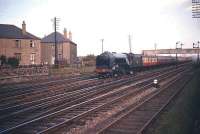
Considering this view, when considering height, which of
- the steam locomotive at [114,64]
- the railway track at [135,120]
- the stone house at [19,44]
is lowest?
the railway track at [135,120]

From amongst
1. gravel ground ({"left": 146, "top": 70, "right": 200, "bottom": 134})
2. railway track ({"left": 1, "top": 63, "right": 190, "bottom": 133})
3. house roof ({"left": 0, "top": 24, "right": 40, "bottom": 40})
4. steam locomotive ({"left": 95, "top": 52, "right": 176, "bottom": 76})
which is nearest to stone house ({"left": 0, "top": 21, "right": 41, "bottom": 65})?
house roof ({"left": 0, "top": 24, "right": 40, "bottom": 40})

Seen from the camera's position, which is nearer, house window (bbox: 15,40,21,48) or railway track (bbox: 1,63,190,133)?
railway track (bbox: 1,63,190,133)

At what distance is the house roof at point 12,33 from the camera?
167 feet

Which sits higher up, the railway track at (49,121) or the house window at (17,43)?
the house window at (17,43)

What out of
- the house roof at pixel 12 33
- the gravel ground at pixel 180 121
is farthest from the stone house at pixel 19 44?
the gravel ground at pixel 180 121

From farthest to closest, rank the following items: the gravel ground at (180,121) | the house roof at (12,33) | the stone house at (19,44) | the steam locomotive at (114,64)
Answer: the house roof at (12,33), the stone house at (19,44), the steam locomotive at (114,64), the gravel ground at (180,121)

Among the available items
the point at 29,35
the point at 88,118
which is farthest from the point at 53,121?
the point at 29,35

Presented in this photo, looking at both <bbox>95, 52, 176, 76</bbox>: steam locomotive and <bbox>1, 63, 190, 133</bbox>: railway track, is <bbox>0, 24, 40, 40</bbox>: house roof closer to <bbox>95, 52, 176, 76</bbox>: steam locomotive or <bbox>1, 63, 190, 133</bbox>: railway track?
<bbox>95, 52, 176, 76</bbox>: steam locomotive

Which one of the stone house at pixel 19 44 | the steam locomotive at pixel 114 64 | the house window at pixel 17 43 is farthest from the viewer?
the house window at pixel 17 43

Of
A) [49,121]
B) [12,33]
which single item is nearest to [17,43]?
[12,33]

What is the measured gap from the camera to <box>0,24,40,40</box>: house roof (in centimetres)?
5093

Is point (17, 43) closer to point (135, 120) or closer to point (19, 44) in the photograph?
point (19, 44)

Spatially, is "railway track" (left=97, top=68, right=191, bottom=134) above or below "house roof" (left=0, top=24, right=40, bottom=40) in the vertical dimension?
below

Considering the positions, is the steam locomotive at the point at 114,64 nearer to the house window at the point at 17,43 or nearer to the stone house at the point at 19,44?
the stone house at the point at 19,44
